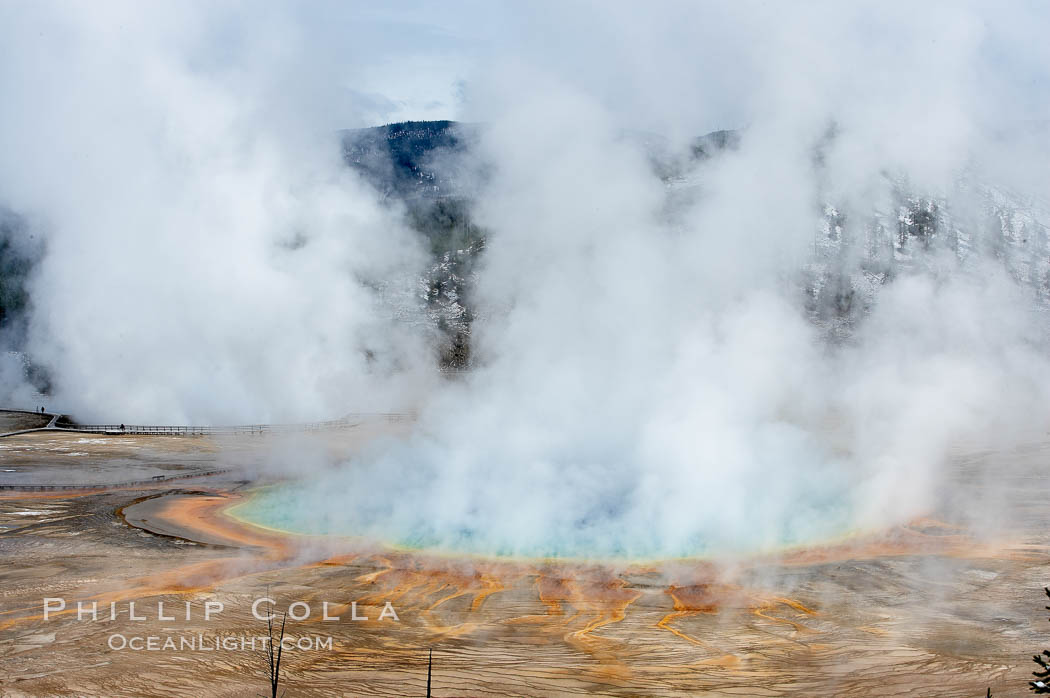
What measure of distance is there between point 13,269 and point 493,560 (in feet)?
203

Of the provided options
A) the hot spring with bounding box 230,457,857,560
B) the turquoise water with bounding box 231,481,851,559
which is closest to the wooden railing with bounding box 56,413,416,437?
the hot spring with bounding box 230,457,857,560

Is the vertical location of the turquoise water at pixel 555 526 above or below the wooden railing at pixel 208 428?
below

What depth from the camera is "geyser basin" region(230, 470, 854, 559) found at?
47.3 ft

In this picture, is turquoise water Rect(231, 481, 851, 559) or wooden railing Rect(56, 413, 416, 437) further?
wooden railing Rect(56, 413, 416, 437)

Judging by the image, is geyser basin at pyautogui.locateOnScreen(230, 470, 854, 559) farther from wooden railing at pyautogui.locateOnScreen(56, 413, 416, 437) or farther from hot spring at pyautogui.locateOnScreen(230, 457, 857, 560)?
wooden railing at pyautogui.locateOnScreen(56, 413, 416, 437)

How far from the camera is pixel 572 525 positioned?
15.7 metres

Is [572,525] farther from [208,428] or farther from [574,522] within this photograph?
[208,428]

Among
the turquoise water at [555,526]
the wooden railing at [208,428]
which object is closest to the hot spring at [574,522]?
the turquoise water at [555,526]

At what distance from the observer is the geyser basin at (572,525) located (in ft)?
47.3

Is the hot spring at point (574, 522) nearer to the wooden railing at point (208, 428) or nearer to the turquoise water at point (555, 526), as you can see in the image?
the turquoise water at point (555, 526)

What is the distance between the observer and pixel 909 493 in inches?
725

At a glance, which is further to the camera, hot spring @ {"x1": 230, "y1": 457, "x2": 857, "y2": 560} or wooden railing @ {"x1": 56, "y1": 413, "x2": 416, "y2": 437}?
wooden railing @ {"x1": 56, "y1": 413, "x2": 416, "y2": 437}

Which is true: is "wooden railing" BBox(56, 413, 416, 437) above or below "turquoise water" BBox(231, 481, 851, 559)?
above

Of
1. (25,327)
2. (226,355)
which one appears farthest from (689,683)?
(25,327)
